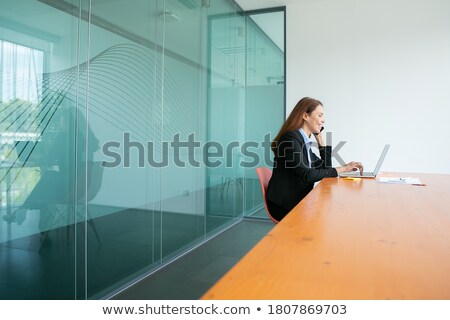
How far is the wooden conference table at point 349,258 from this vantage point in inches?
26.1

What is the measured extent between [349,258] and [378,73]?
4.33m

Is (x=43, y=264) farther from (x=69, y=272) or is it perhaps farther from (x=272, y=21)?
(x=272, y=21)

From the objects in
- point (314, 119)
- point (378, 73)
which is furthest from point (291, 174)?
point (378, 73)

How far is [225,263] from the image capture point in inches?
129

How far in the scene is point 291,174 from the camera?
2.60 meters

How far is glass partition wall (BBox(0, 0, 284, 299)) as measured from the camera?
1.81m

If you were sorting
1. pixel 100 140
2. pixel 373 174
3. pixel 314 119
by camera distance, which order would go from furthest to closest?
pixel 373 174
pixel 314 119
pixel 100 140

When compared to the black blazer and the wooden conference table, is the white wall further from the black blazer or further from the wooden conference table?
the wooden conference table

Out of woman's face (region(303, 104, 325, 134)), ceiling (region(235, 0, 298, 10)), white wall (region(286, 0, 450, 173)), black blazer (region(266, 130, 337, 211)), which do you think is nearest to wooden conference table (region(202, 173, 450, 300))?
black blazer (region(266, 130, 337, 211))

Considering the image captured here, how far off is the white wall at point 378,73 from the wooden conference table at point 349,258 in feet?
10.8

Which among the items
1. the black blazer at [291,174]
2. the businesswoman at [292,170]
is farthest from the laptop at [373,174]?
the black blazer at [291,174]

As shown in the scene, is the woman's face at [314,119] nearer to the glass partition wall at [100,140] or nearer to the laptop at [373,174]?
the laptop at [373,174]

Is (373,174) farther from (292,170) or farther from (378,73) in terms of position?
(378,73)
